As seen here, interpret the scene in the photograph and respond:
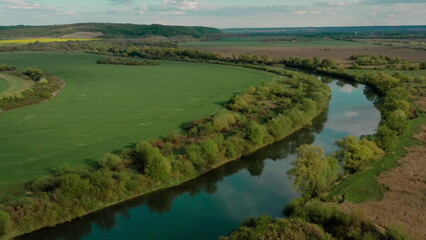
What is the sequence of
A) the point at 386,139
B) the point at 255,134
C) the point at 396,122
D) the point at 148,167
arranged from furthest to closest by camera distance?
1. the point at 396,122
2. the point at 255,134
3. the point at 386,139
4. the point at 148,167

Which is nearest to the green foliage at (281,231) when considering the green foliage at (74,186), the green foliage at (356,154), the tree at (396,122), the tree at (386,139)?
the green foliage at (74,186)

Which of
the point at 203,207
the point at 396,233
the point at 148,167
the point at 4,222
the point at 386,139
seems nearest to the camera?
the point at 396,233

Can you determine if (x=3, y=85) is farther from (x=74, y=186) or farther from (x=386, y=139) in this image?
(x=386, y=139)

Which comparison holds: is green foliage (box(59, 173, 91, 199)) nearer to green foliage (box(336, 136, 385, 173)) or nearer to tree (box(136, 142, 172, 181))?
tree (box(136, 142, 172, 181))

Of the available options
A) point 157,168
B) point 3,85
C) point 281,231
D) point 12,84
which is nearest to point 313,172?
point 281,231

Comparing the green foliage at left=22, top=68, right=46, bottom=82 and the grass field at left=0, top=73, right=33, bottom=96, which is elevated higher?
the green foliage at left=22, top=68, right=46, bottom=82

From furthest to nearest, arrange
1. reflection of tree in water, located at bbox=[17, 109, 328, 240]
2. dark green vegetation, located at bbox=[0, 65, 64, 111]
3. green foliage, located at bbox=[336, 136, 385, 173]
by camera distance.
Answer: dark green vegetation, located at bbox=[0, 65, 64, 111]
green foliage, located at bbox=[336, 136, 385, 173]
reflection of tree in water, located at bbox=[17, 109, 328, 240]

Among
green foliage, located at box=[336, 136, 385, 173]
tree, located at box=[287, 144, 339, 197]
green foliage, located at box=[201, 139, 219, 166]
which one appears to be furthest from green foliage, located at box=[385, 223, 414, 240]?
green foliage, located at box=[201, 139, 219, 166]

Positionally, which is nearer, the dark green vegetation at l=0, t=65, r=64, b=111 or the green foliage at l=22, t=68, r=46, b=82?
the dark green vegetation at l=0, t=65, r=64, b=111
